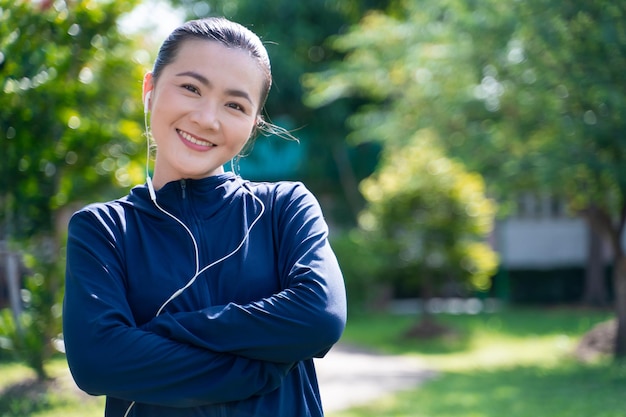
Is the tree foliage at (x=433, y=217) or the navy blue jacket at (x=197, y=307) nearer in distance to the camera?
the navy blue jacket at (x=197, y=307)

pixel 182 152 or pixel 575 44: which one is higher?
pixel 575 44

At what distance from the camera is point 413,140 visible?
13312 millimetres

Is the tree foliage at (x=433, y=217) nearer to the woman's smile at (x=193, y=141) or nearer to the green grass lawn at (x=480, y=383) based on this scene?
the green grass lawn at (x=480, y=383)

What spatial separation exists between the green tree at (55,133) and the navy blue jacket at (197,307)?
17.0ft

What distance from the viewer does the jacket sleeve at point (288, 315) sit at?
2.03 meters

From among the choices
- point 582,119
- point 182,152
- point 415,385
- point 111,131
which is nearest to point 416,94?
point 582,119

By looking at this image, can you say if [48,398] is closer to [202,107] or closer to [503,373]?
[503,373]

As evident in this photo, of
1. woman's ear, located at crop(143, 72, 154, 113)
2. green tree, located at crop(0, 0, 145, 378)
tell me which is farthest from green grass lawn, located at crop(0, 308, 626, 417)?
woman's ear, located at crop(143, 72, 154, 113)

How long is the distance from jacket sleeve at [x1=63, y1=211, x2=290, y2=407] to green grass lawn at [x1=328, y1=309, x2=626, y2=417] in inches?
236

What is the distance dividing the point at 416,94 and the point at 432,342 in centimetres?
478

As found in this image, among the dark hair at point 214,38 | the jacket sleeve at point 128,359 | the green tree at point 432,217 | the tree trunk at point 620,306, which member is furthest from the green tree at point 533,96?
the jacket sleeve at point 128,359

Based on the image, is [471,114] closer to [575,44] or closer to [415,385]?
[575,44]

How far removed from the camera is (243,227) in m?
2.17

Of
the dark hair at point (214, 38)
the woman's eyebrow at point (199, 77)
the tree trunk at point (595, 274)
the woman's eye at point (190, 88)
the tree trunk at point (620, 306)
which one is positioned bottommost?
the tree trunk at point (595, 274)
